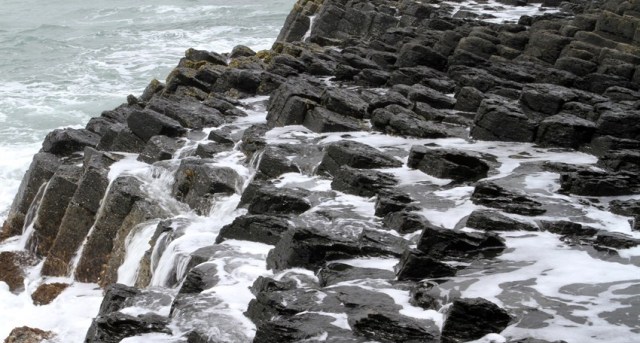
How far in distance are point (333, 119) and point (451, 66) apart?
5420 millimetres

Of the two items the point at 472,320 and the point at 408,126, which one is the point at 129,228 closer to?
the point at 408,126

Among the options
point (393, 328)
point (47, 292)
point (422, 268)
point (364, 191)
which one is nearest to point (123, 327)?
point (393, 328)

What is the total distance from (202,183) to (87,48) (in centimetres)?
3056

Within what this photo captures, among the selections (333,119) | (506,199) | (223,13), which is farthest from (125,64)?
(506,199)

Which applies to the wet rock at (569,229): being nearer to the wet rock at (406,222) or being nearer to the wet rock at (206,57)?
the wet rock at (406,222)

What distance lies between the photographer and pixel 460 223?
13484 mm

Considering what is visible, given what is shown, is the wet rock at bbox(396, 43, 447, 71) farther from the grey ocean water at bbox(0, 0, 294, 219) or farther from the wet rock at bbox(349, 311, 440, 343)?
the wet rock at bbox(349, 311, 440, 343)

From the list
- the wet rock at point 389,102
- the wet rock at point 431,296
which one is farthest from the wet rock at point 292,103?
the wet rock at point 431,296

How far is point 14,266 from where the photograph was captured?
63.5 feet

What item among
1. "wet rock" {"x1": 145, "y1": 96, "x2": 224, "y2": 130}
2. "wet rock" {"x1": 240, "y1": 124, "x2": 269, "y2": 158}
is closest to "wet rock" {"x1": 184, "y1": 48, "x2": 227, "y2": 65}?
"wet rock" {"x1": 145, "y1": 96, "x2": 224, "y2": 130}

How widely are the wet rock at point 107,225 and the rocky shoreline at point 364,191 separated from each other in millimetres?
44

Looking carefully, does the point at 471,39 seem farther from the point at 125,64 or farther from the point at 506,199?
the point at 125,64

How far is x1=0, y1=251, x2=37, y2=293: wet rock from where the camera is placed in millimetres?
18766

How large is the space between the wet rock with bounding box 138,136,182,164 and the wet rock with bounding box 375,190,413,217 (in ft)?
21.0
